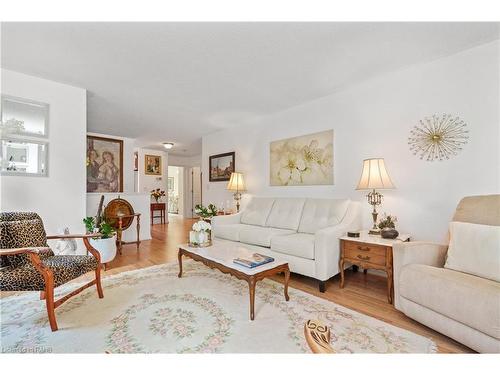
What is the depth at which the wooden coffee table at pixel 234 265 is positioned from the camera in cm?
193

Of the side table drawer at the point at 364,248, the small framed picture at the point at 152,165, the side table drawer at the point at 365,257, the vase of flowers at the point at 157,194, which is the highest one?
the small framed picture at the point at 152,165

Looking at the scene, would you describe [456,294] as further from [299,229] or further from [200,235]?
[200,235]

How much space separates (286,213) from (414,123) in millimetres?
1876

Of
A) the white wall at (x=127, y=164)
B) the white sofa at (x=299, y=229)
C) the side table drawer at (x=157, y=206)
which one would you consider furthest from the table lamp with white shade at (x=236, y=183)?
the side table drawer at (x=157, y=206)

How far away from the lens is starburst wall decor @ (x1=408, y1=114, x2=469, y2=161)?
2389 mm

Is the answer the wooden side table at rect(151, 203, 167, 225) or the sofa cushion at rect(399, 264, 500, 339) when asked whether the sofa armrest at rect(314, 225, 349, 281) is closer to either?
the sofa cushion at rect(399, 264, 500, 339)

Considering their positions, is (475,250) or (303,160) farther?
(303,160)

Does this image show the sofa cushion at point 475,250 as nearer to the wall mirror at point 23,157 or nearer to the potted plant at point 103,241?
the potted plant at point 103,241

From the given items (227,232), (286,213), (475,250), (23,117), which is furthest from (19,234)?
(475,250)

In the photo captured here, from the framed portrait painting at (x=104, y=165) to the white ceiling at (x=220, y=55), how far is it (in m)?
1.95

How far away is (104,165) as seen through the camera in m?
5.48


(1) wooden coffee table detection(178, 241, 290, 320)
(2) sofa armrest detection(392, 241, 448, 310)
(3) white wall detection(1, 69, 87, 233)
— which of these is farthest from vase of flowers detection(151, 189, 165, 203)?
(2) sofa armrest detection(392, 241, 448, 310)

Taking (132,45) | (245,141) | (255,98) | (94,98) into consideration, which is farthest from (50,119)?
(245,141)

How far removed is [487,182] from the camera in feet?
7.29
